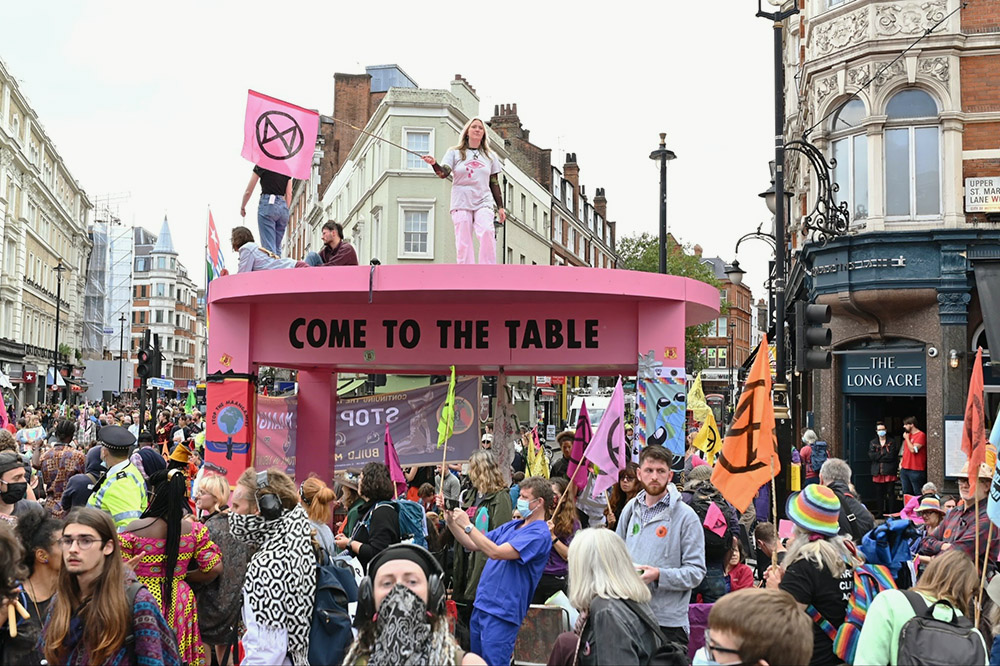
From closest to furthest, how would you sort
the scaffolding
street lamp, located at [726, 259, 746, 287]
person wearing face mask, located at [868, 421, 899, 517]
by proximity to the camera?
person wearing face mask, located at [868, 421, 899, 517] < street lamp, located at [726, 259, 746, 287] < the scaffolding

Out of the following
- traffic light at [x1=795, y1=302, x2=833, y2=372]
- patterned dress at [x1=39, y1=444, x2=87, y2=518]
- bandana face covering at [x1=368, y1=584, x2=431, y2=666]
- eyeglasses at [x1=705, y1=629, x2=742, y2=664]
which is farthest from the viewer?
traffic light at [x1=795, y1=302, x2=833, y2=372]

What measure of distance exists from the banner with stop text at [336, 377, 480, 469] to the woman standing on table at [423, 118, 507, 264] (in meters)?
2.30

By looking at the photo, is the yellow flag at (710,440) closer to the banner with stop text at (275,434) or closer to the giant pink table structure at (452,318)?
the giant pink table structure at (452,318)

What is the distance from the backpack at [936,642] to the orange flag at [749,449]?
114 inches

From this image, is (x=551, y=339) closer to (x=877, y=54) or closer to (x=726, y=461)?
(x=726, y=461)

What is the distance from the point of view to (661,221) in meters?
18.8

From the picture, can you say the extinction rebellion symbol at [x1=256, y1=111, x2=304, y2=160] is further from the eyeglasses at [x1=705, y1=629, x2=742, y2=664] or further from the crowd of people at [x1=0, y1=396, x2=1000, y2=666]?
the eyeglasses at [x1=705, y1=629, x2=742, y2=664]

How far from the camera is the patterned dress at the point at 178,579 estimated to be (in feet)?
17.2

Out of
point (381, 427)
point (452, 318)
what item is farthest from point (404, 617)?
point (381, 427)

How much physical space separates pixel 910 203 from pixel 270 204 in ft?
41.2

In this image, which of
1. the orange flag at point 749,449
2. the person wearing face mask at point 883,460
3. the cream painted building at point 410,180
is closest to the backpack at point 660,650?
the orange flag at point 749,449

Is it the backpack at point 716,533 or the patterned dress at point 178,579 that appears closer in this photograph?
the patterned dress at point 178,579

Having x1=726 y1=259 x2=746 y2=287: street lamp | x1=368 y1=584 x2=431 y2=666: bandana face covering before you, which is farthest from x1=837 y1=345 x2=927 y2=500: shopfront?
x1=368 y1=584 x2=431 y2=666: bandana face covering

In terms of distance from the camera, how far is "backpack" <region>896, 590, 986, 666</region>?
396 centimetres
